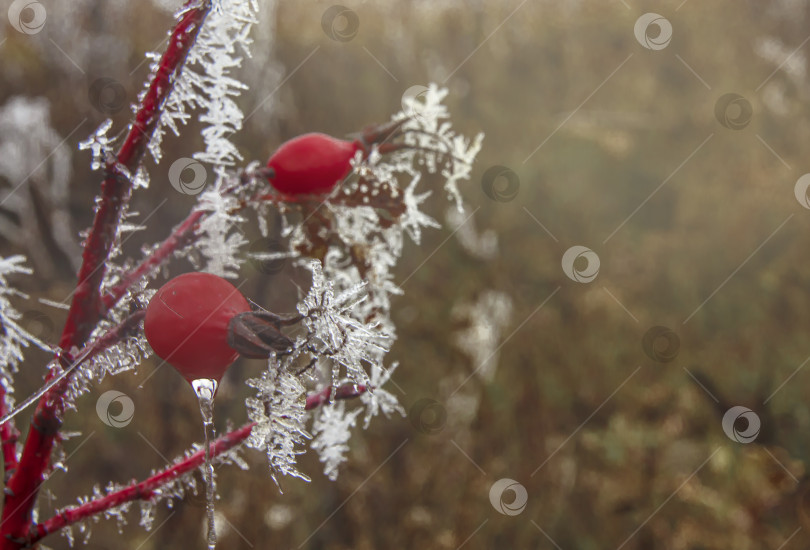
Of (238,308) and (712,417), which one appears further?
(712,417)

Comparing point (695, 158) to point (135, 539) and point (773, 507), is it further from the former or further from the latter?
point (135, 539)

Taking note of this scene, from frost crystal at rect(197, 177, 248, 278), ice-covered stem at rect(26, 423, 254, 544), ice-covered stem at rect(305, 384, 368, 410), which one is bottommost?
ice-covered stem at rect(26, 423, 254, 544)

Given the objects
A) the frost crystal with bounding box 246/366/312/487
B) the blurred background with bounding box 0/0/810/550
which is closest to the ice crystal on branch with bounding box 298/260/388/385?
the frost crystal with bounding box 246/366/312/487

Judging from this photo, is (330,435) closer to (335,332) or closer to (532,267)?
(335,332)

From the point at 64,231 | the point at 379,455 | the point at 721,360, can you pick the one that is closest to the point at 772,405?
the point at 721,360

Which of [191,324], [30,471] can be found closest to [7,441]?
[30,471]

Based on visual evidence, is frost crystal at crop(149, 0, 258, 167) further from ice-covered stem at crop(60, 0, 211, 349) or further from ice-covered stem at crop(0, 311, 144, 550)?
ice-covered stem at crop(0, 311, 144, 550)

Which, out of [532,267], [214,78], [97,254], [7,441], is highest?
[532,267]
